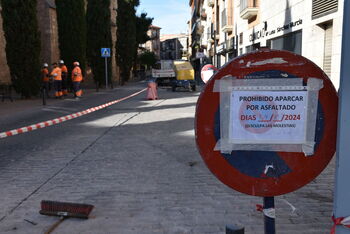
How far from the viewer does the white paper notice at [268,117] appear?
201cm

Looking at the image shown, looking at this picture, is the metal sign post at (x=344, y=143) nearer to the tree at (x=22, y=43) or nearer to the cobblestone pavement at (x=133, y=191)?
the cobblestone pavement at (x=133, y=191)

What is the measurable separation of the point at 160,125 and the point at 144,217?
6.13m

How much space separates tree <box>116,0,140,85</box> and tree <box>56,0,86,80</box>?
39.0 ft

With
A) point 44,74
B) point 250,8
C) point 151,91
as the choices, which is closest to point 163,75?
point 250,8

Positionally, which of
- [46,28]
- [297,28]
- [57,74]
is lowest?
[57,74]

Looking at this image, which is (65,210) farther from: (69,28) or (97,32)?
(97,32)

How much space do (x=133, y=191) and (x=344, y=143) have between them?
2945 millimetres

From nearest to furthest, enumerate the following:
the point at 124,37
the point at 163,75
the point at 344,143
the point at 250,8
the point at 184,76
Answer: the point at 344,143 → the point at 250,8 → the point at 184,76 → the point at 163,75 → the point at 124,37

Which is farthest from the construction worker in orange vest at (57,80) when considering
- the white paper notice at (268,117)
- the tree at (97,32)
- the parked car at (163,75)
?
the white paper notice at (268,117)

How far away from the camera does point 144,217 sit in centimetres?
354

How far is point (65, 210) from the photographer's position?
142 inches

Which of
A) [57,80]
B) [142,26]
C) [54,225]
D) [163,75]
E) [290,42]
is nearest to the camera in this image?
[54,225]

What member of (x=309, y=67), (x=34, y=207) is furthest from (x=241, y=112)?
(x=34, y=207)

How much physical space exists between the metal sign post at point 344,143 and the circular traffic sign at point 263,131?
0.14m
